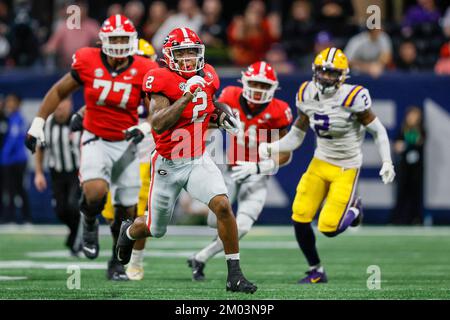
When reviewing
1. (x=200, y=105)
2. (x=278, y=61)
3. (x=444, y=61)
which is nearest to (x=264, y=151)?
(x=200, y=105)

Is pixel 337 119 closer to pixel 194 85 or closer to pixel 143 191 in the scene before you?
pixel 143 191

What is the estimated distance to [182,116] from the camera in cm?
704

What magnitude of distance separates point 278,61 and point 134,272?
6750 mm

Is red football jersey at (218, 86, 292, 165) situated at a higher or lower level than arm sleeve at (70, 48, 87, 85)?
lower

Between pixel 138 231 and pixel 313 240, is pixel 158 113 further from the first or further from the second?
pixel 313 240

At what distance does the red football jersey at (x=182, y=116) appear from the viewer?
6941mm

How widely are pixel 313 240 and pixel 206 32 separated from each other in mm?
7417

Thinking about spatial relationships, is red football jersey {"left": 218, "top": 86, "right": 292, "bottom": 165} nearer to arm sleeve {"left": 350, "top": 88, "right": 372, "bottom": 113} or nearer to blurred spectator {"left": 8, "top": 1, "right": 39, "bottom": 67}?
arm sleeve {"left": 350, "top": 88, "right": 372, "bottom": 113}

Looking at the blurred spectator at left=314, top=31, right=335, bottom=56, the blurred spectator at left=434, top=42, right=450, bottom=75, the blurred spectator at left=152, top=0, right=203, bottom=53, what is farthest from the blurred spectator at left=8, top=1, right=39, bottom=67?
the blurred spectator at left=434, top=42, right=450, bottom=75

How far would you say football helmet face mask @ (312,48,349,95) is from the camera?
812cm

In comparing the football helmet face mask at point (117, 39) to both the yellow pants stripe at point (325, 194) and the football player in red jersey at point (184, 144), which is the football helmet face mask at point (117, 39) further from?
the yellow pants stripe at point (325, 194)

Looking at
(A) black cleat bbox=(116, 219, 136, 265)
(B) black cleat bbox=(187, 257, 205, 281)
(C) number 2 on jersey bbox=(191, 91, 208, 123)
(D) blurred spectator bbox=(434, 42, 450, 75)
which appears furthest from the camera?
(D) blurred spectator bbox=(434, 42, 450, 75)

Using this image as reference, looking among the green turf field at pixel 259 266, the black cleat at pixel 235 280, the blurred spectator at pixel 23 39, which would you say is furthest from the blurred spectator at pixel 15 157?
the black cleat at pixel 235 280
